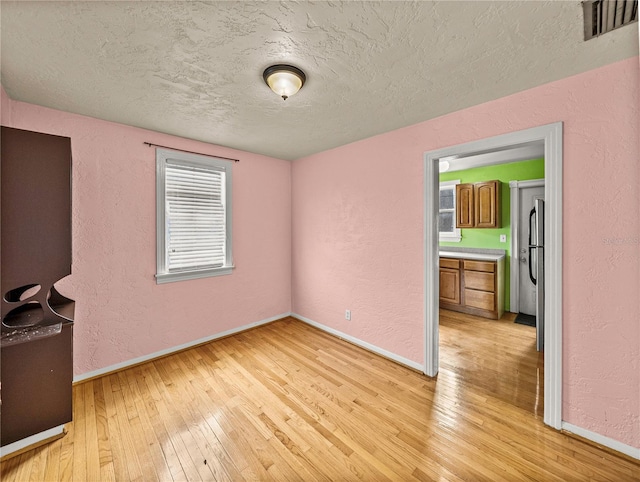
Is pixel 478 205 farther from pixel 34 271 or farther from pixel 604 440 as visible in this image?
pixel 34 271

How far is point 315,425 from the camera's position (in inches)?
76.9

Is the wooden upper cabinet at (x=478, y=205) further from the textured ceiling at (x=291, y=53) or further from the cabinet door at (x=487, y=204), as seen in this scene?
the textured ceiling at (x=291, y=53)

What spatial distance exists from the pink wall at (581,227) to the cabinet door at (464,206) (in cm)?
252

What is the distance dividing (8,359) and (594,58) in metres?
4.05

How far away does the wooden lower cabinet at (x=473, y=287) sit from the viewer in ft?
13.4

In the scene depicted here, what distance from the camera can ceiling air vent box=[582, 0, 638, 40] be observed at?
1.25m

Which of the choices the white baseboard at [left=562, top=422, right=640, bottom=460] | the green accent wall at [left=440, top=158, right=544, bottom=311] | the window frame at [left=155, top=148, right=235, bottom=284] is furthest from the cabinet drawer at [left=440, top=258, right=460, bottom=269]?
the window frame at [left=155, top=148, right=235, bottom=284]

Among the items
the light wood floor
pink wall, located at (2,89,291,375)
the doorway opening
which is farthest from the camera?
pink wall, located at (2,89,291,375)

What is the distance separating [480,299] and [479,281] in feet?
0.92

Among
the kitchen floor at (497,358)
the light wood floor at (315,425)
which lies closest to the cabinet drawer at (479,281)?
Result: the kitchen floor at (497,358)

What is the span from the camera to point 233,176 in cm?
356

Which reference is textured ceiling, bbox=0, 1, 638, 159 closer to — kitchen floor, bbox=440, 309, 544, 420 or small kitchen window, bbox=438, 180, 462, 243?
kitchen floor, bbox=440, 309, 544, 420

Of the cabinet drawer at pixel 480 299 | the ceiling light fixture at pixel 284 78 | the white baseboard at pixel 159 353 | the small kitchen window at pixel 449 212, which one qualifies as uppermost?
the ceiling light fixture at pixel 284 78

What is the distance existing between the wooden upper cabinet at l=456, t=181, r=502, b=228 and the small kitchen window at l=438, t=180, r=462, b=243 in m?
0.25
